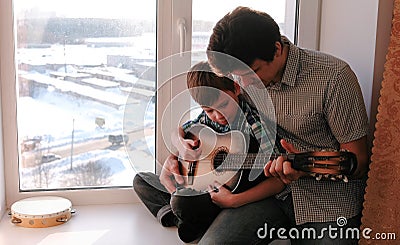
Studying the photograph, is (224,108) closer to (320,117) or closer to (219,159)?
(219,159)

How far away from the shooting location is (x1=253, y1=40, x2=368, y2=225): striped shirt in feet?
4.81

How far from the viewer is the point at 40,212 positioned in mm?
1750

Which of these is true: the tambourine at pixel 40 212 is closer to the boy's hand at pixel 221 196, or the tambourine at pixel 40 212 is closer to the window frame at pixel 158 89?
the window frame at pixel 158 89

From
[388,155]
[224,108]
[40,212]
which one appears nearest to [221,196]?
[224,108]

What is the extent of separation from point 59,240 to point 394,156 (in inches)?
39.6

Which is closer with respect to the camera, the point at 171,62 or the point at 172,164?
the point at 172,164

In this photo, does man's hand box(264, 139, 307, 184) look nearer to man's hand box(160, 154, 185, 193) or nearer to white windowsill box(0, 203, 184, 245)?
man's hand box(160, 154, 185, 193)

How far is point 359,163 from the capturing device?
1466 millimetres

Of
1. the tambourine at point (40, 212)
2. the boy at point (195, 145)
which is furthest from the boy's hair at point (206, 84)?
the tambourine at point (40, 212)

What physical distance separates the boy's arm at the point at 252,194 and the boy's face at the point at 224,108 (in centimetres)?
21

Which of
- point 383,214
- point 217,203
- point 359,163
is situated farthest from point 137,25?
point 383,214

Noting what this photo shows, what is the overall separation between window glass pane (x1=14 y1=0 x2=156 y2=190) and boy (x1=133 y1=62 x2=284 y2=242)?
27 centimetres

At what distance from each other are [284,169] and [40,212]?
833mm

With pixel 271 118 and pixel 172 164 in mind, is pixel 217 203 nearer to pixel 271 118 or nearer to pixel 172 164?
pixel 172 164
